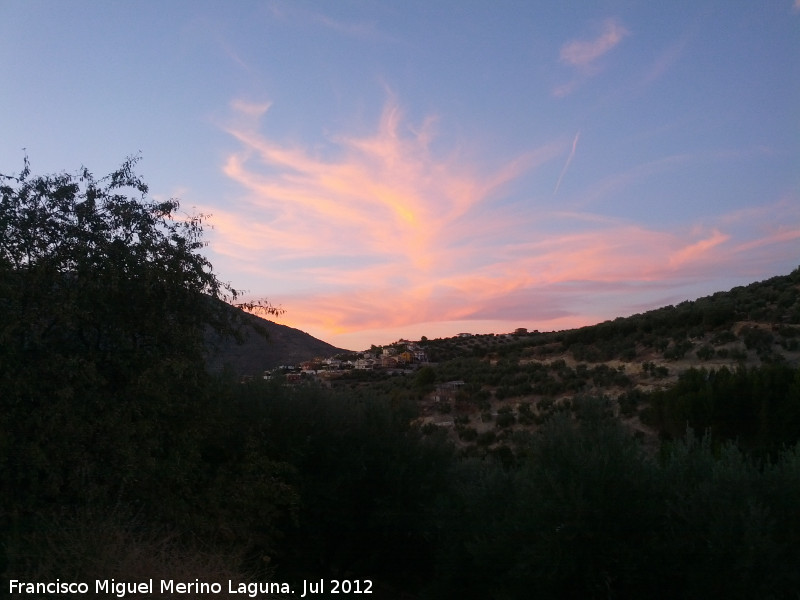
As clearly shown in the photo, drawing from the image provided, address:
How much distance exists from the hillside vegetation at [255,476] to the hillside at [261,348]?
0.50 m

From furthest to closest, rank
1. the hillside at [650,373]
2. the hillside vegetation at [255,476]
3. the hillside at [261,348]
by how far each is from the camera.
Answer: the hillside at [650,373], the hillside at [261,348], the hillside vegetation at [255,476]

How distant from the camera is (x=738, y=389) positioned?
22.4 m

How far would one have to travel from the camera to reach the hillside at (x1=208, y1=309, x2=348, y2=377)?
41.5ft

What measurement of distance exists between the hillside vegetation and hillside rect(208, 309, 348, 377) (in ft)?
1.64

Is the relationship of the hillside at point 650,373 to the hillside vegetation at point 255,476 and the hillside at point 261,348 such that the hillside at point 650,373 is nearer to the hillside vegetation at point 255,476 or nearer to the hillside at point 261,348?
the hillside at point 261,348

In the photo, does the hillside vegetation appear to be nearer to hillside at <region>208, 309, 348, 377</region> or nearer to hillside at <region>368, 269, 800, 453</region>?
hillside at <region>208, 309, 348, 377</region>

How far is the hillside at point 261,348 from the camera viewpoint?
41.5 ft

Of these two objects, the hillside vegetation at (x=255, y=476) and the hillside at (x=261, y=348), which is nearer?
the hillside vegetation at (x=255, y=476)

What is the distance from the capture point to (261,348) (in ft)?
104

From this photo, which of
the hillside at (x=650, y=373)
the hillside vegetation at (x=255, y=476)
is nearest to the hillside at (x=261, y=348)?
the hillside vegetation at (x=255, y=476)

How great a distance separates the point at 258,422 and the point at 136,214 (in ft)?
14.5

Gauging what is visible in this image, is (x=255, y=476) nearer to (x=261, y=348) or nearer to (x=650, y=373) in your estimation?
(x=261, y=348)

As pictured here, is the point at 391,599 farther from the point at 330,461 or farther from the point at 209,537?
the point at 209,537

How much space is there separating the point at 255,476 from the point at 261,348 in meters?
19.9
